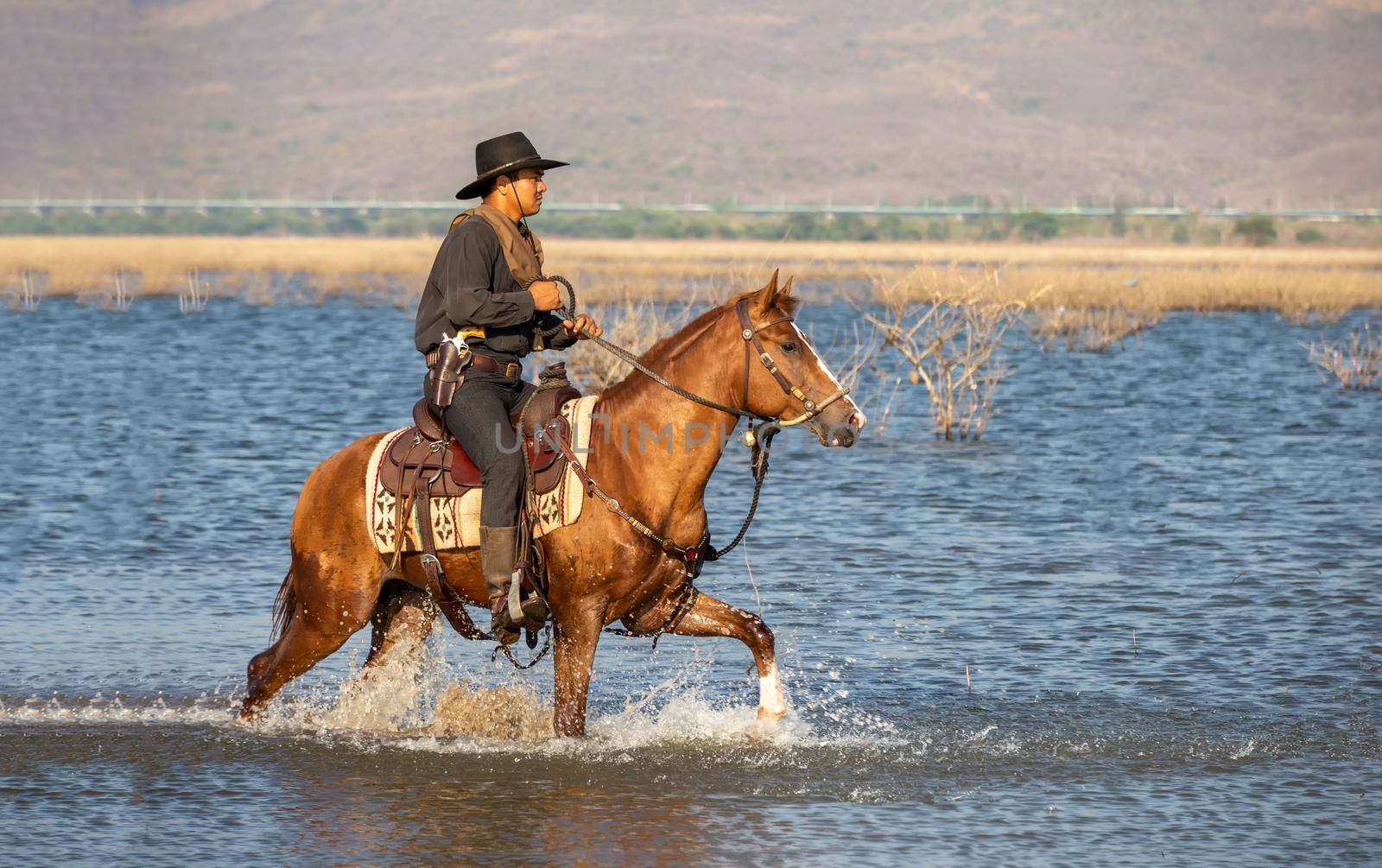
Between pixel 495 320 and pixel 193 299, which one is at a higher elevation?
pixel 495 320

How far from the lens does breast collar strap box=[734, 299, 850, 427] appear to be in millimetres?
8141

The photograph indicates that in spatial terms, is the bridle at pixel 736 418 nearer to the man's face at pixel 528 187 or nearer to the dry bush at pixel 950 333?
the man's face at pixel 528 187

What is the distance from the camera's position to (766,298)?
8227 millimetres

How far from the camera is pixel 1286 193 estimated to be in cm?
18862

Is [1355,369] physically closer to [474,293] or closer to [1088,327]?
[1088,327]

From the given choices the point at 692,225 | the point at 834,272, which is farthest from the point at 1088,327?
the point at 692,225

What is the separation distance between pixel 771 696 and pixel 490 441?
6.49ft

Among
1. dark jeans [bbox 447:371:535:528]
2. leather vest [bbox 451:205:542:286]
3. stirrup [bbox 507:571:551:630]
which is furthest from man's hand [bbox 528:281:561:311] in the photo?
stirrup [bbox 507:571:551:630]

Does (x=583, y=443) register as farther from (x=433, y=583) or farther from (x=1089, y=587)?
(x=1089, y=587)

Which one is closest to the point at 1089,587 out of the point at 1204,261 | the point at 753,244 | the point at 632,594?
the point at 632,594

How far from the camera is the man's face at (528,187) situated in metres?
8.66

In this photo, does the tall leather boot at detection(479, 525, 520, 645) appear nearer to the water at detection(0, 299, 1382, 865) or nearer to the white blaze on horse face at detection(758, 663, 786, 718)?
the water at detection(0, 299, 1382, 865)

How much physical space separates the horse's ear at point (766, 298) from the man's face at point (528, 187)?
3.88 feet

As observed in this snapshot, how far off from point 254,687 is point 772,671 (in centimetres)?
267
